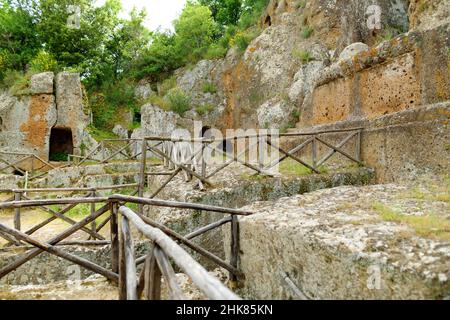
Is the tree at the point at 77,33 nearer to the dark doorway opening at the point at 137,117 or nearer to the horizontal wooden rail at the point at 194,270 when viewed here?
the dark doorway opening at the point at 137,117

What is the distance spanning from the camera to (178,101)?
2083 centimetres

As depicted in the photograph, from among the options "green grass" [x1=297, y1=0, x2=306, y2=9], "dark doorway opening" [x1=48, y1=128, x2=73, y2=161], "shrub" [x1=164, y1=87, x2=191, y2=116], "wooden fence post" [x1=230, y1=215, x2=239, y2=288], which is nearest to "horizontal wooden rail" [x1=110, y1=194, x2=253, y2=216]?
"wooden fence post" [x1=230, y1=215, x2=239, y2=288]

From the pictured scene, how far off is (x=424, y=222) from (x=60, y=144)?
22.5m

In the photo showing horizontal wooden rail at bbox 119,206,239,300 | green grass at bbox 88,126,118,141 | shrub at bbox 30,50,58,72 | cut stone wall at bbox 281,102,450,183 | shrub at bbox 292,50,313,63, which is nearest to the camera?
horizontal wooden rail at bbox 119,206,239,300

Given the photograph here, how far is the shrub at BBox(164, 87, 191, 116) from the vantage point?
819 inches

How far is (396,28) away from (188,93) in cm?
1397

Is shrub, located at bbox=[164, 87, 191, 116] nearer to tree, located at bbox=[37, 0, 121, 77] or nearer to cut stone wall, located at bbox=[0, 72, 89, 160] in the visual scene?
cut stone wall, located at bbox=[0, 72, 89, 160]

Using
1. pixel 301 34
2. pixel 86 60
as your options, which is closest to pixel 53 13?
pixel 86 60

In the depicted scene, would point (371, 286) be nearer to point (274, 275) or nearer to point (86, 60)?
point (274, 275)

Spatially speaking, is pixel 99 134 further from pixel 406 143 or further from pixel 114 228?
pixel 406 143

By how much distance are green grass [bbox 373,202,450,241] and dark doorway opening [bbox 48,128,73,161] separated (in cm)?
2123

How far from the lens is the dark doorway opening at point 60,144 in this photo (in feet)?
66.7

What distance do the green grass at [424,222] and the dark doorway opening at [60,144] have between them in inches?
836

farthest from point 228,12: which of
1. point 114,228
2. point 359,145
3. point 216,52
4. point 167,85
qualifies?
point 114,228
